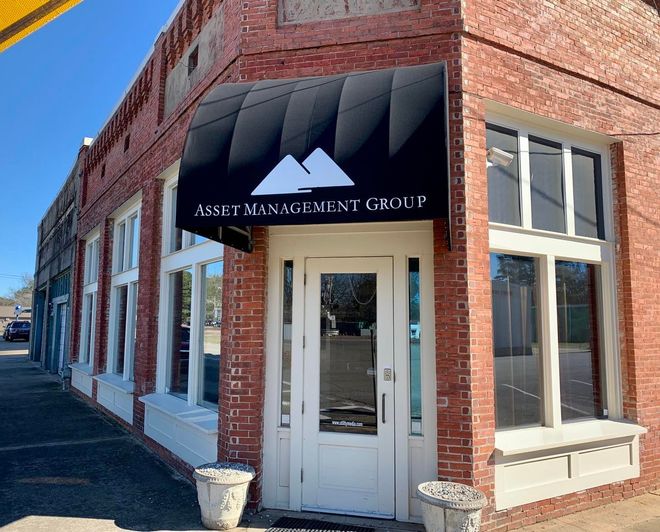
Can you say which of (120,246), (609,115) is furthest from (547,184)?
(120,246)

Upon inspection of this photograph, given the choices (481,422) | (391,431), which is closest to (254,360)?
(391,431)

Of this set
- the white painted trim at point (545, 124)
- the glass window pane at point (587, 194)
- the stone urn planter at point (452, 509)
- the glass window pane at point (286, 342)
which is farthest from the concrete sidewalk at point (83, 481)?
the glass window pane at point (587, 194)

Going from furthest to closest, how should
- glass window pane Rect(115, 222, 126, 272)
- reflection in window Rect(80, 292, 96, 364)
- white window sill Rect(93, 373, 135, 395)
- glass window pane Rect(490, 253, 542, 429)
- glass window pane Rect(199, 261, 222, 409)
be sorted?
reflection in window Rect(80, 292, 96, 364) → glass window pane Rect(115, 222, 126, 272) → white window sill Rect(93, 373, 135, 395) → glass window pane Rect(199, 261, 222, 409) → glass window pane Rect(490, 253, 542, 429)

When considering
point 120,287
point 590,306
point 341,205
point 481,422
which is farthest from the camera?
point 120,287

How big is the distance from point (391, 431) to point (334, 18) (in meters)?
4.40

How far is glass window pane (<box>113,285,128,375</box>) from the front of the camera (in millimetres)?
10391

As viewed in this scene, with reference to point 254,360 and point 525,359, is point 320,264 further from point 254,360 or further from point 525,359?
point 525,359

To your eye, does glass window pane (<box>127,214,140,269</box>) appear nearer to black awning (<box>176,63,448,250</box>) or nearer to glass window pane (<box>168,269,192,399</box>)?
glass window pane (<box>168,269,192,399</box>)

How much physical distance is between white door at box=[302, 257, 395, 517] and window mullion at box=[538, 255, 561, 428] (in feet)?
5.91

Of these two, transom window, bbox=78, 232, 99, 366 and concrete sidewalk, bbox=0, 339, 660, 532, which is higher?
transom window, bbox=78, 232, 99, 366

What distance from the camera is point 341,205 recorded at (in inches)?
157

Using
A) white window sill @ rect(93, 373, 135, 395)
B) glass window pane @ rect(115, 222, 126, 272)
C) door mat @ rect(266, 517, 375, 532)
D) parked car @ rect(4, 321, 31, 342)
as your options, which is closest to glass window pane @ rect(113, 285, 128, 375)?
white window sill @ rect(93, 373, 135, 395)

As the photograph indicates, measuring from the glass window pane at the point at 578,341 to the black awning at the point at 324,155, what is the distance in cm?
272

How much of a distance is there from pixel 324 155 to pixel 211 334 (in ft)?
11.0
